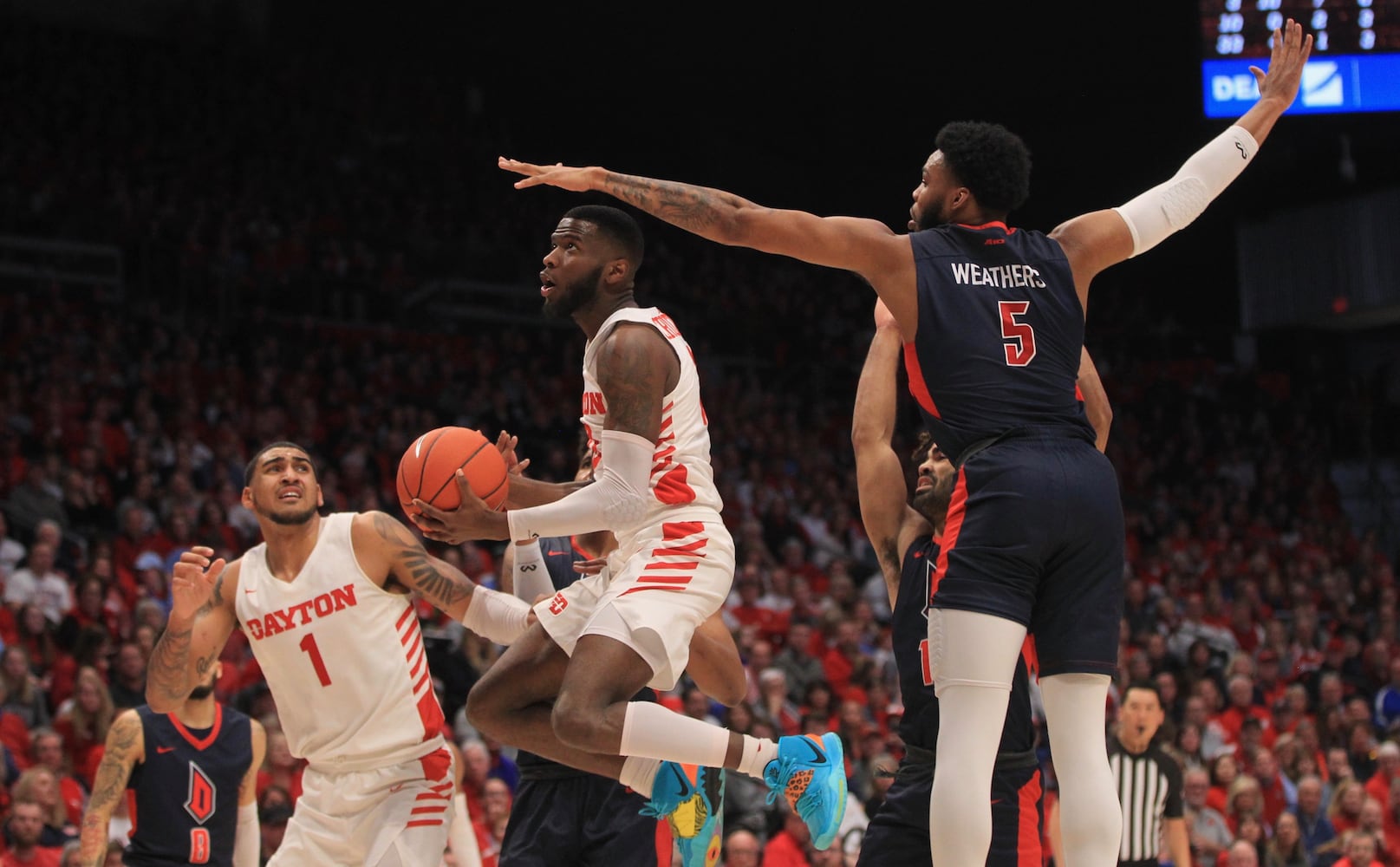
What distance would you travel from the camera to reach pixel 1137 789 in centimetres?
800

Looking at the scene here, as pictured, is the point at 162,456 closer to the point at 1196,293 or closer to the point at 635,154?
the point at 635,154

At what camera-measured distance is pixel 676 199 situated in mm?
3994

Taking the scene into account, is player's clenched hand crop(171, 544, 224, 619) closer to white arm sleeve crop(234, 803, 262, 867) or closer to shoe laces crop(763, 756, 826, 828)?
white arm sleeve crop(234, 803, 262, 867)

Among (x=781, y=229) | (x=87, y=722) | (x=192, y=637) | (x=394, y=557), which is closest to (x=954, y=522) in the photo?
(x=781, y=229)

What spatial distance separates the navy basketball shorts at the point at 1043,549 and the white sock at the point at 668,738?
0.97m

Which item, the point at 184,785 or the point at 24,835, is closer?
the point at 184,785

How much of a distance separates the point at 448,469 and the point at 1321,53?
12.3 metres

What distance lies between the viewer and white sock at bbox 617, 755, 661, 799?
4.66 meters

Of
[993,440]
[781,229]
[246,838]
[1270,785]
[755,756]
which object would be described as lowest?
[1270,785]

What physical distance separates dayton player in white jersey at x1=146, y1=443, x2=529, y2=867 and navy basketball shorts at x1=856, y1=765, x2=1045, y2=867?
4.92ft

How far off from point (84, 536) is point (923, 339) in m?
9.06

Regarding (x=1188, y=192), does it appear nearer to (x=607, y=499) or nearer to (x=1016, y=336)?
(x=1016, y=336)

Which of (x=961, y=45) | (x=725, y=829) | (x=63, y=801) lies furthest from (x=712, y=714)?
(x=961, y=45)

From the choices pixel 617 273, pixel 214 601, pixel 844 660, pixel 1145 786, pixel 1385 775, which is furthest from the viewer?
pixel 844 660
